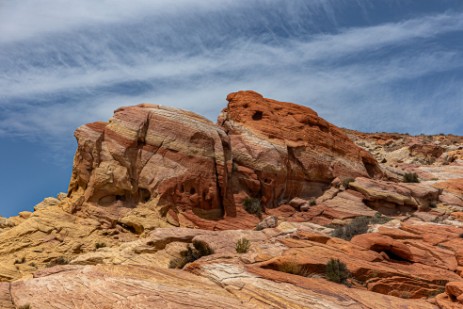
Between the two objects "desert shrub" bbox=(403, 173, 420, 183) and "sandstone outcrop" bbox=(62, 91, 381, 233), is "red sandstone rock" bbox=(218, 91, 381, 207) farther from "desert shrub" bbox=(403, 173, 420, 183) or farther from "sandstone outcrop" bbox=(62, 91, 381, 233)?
"desert shrub" bbox=(403, 173, 420, 183)

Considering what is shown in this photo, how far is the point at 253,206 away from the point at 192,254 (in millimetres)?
12975

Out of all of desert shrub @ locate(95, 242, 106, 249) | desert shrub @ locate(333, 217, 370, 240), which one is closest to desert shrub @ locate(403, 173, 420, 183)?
desert shrub @ locate(333, 217, 370, 240)

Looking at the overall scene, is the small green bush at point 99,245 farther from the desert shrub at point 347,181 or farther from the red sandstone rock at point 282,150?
the desert shrub at point 347,181

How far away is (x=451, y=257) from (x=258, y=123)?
60.9ft

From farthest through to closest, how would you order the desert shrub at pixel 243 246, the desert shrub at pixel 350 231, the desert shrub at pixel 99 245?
the desert shrub at pixel 99 245 < the desert shrub at pixel 350 231 < the desert shrub at pixel 243 246

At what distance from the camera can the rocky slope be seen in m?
13.3

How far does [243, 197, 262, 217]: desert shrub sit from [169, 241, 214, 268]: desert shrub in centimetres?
1188

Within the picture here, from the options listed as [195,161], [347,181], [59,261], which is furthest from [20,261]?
[347,181]

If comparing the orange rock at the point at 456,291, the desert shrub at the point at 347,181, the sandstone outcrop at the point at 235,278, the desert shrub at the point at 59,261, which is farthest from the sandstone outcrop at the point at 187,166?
the orange rock at the point at 456,291

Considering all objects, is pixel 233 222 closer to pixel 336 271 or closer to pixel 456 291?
pixel 336 271

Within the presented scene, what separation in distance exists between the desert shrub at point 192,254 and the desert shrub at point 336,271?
4393 millimetres

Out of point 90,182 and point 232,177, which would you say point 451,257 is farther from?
point 90,182

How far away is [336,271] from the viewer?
15.0 meters

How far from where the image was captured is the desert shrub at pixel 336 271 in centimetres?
1480
